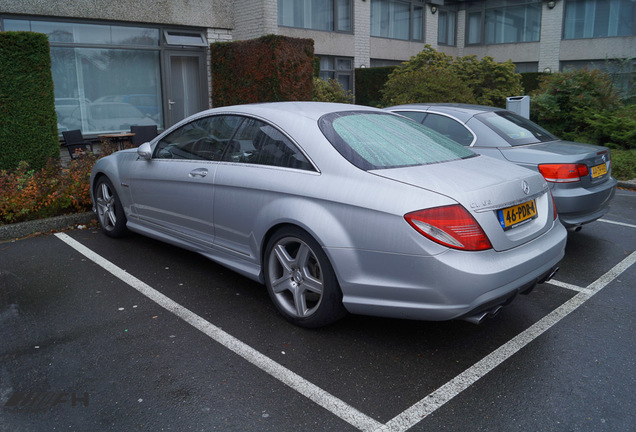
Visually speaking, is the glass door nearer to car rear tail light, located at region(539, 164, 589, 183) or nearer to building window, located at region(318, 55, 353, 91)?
building window, located at region(318, 55, 353, 91)

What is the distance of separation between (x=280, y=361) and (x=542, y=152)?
151 inches

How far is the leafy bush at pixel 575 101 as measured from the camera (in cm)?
1233

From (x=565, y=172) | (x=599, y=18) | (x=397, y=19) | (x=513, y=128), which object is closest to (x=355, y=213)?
(x=565, y=172)

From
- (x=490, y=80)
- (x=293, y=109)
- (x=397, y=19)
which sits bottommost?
(x=293, y=109)

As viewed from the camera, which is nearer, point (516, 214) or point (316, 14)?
point (516, 214)

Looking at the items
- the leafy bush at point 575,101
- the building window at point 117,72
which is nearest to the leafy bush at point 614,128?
the leafy bush at point 575,101

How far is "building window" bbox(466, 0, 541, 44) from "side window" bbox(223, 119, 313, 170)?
24901mm

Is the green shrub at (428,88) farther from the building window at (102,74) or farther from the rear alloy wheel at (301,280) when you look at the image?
the rear alloy wheel at (301,280)

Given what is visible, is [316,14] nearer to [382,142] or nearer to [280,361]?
[382,142]

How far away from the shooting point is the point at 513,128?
6406 millimetres

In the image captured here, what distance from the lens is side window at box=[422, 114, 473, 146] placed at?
6.35 metres

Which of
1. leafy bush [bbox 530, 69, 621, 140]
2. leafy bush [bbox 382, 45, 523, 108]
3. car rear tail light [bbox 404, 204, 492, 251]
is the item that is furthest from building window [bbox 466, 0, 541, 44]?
car rear tail light [bbox 404, 204, 492, 251]

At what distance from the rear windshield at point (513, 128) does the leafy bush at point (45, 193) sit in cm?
515

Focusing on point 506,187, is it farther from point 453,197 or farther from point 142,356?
point 142,356
